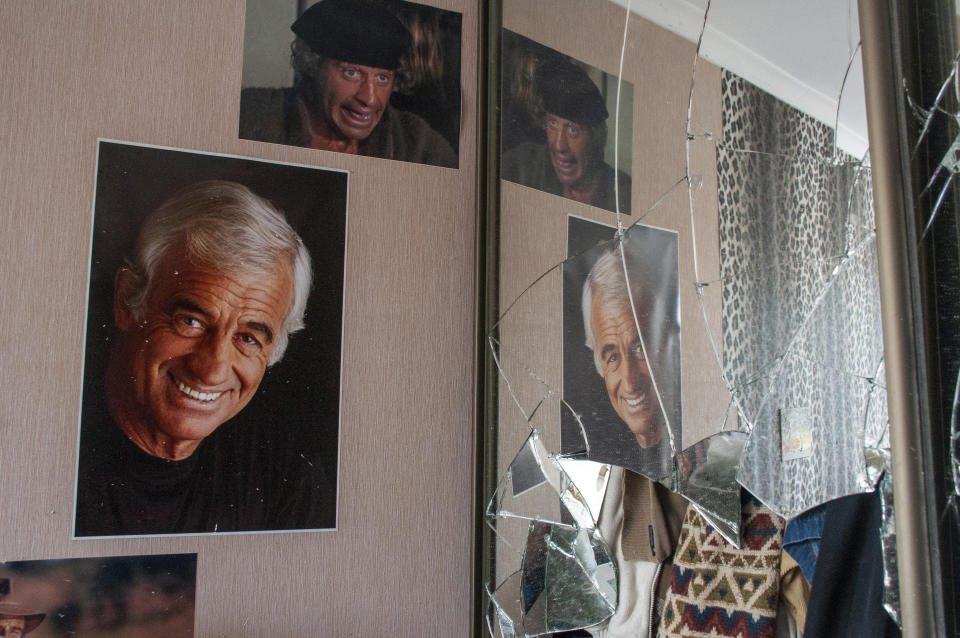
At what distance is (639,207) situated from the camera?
1176 mm

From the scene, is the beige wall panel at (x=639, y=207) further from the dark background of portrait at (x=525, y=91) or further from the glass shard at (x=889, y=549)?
the glass shard at (x=889, y=549)

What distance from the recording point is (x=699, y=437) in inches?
40.6

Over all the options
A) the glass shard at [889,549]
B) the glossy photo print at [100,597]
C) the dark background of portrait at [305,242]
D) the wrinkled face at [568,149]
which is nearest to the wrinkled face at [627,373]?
the wrinkled face at [568,149]

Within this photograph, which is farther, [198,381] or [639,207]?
[198,381]

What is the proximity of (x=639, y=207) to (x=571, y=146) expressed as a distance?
0.78ft

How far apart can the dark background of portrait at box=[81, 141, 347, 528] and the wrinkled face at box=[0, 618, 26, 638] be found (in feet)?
1.26

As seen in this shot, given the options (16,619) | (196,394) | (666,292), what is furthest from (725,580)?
(16,619)

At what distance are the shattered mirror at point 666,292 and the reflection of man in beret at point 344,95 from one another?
0.22 metres

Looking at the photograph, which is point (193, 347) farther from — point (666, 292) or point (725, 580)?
point (725, 580)

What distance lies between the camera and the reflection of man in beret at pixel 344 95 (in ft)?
4.91

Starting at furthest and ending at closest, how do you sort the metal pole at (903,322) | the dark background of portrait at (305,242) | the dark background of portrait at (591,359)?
the dark background of portrait at (305,242) → the dark background of portrait at (591,359) → the metal pole at (903,322)

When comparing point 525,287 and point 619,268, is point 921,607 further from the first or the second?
point 525,287

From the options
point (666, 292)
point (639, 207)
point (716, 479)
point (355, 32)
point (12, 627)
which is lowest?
point (12, 627)

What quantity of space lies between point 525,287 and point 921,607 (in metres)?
0.89
